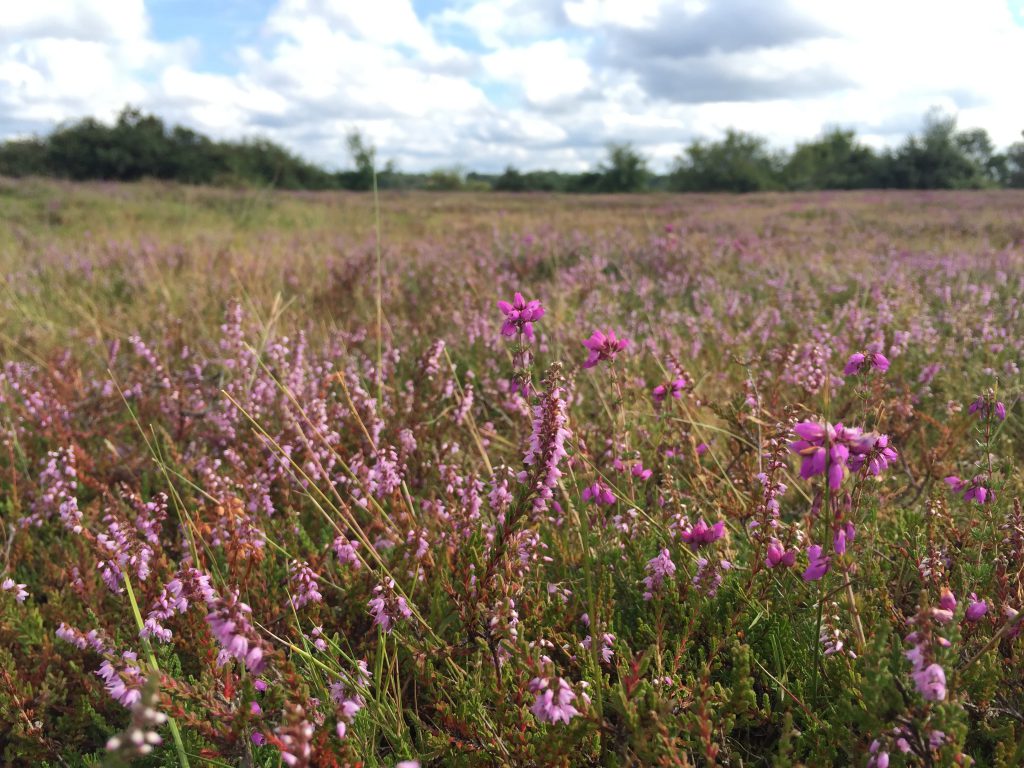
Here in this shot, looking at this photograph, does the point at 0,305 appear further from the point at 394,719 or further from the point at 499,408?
the point at 394,719

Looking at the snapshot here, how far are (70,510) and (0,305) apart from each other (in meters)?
4.93

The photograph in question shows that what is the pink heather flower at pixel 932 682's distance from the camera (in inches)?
40.2

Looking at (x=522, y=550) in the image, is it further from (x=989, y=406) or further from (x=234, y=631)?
(x=989, y=406)

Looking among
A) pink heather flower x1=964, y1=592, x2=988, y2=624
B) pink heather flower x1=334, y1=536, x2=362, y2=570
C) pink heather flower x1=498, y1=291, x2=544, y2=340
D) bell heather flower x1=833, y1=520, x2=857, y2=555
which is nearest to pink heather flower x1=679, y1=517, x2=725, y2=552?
bell heather flower x1=833, y1=520, x2=857, y2=555

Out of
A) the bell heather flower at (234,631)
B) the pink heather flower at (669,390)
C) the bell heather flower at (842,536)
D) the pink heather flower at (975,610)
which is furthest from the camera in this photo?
the pink heather flower at (669,390)

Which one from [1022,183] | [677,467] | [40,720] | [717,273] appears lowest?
[40,720]

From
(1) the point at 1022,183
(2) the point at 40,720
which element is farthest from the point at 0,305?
(1) the point at 1022,183

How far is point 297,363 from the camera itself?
3482mm

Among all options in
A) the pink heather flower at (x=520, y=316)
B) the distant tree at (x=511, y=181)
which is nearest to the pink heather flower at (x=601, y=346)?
the pink heather flower at (x=520, y=316)

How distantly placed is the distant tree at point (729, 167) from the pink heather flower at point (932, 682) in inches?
2190

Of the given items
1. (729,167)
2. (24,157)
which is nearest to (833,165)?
(729,167)

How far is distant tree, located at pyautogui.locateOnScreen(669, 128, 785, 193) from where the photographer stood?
172ft

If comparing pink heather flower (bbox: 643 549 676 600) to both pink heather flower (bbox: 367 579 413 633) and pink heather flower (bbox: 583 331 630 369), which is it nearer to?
pink heather flower (bbox: 583 331 630 369)

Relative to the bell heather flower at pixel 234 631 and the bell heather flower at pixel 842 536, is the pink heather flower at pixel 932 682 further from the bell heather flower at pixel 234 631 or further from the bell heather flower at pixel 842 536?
the bell heather flower at pixel 234 631
